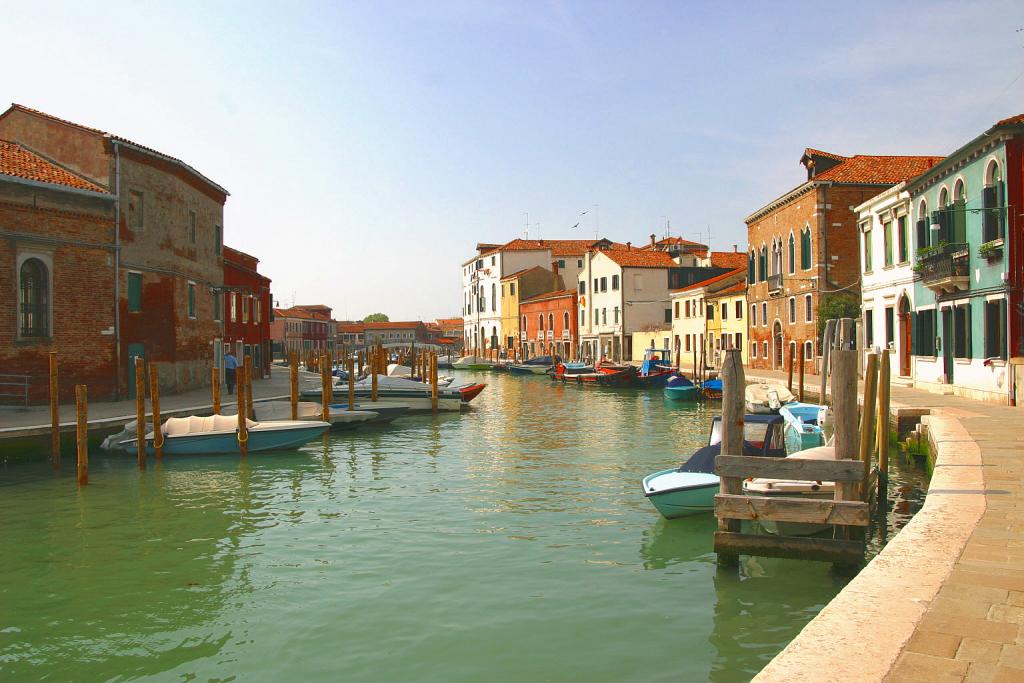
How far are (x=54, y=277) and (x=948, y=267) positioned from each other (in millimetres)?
20249

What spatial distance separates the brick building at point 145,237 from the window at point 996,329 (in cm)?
1994

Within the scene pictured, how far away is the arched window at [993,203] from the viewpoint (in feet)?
55.7

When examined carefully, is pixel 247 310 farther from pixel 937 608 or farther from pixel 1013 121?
pixel 937 608

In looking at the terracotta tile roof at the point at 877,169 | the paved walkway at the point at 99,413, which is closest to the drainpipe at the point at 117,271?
the paved walkway at the point at 99,413

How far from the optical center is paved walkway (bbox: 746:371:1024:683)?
3.68m

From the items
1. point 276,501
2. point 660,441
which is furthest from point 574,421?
point 276,501

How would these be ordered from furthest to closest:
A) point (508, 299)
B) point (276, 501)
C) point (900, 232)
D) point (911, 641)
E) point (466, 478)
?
point (508, 299) < point (900, 232) < point (466, 478) < point (276, 501) < point (911, 641)

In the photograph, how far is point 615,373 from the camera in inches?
1569

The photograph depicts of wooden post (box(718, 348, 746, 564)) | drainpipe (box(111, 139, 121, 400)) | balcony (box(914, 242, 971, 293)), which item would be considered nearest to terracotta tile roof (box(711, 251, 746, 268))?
balcony (box(914, 242, 971, 293))

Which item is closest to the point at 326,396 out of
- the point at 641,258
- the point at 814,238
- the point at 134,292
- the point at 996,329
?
the point at 134,292

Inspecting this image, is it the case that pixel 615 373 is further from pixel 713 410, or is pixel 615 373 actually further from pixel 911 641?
pixel 911 641

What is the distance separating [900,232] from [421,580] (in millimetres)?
19646

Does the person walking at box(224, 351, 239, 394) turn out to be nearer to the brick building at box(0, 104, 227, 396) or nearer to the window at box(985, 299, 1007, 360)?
the brick building at box(0, 104, 227, 396)

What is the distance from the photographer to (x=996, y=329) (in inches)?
687
